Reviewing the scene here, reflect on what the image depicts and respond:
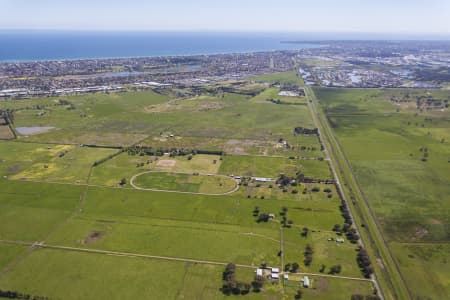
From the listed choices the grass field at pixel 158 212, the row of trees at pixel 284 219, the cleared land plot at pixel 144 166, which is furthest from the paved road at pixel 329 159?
the cleared land plot at pixel 144 166

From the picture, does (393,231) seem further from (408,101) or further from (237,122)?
(408,101)

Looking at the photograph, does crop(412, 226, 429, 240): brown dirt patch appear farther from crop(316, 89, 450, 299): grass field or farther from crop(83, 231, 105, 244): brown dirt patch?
crop(83, 231, 105, 244): brown dirt patch

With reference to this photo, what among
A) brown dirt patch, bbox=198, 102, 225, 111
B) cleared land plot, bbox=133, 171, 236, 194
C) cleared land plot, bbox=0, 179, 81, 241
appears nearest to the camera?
cleared land plot, bbox=0, 179, 81, 241

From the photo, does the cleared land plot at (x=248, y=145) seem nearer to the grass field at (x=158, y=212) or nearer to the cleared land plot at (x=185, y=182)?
the grass field at (x=158, y=212)

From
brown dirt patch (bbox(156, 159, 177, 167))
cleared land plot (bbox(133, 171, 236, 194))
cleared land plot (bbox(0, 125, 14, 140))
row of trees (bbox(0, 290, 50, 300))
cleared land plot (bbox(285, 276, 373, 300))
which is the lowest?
cleared land plot (bbox(285, 276, 373, 300))

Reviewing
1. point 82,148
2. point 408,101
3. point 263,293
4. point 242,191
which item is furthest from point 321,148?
point 408,101

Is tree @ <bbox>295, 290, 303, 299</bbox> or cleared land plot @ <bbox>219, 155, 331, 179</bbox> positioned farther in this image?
cleared land plot @ <bbox>219, 155, 331, 179</bbox>

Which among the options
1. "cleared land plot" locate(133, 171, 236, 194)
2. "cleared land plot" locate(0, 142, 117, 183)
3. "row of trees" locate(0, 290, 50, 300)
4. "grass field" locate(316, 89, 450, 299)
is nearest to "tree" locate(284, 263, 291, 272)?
"grass field" locate(316, 89, 450, 299)
